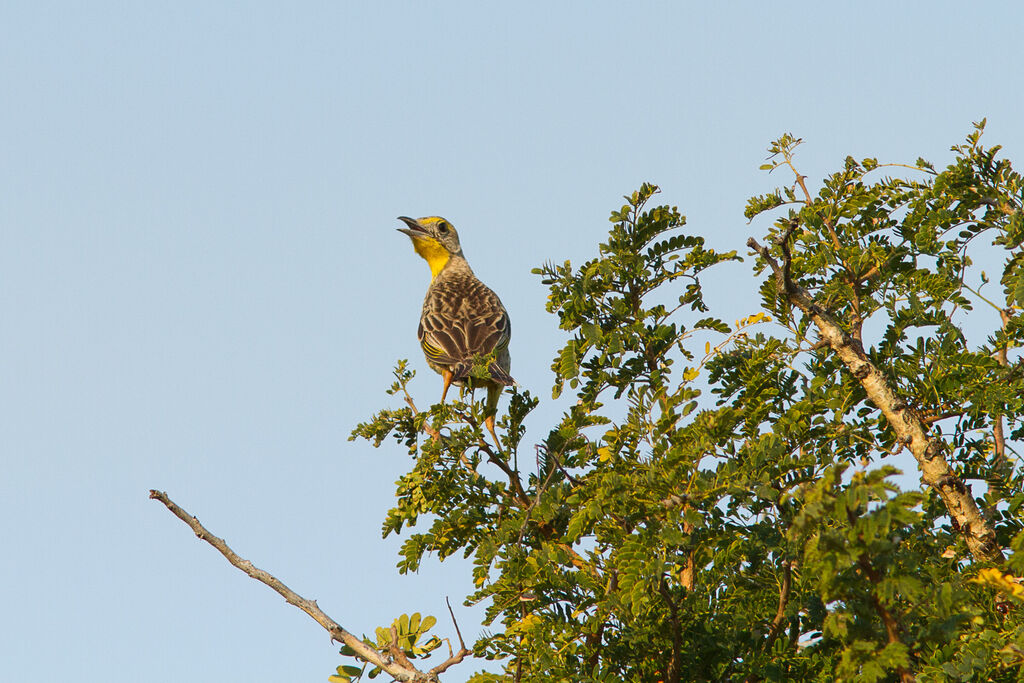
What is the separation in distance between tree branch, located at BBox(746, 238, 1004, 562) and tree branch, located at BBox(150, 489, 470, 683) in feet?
8.55

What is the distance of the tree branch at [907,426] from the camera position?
5699 mm

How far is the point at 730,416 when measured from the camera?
217 inches

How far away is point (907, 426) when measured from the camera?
5.91m

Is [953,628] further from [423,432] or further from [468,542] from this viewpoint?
[423,432]

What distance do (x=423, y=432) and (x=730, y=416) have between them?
206 centimetres

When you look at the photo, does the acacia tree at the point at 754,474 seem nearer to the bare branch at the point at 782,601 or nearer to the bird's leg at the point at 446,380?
the bare branch at the point at 782,601

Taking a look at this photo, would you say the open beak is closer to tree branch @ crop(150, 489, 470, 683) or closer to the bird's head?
the bird's head

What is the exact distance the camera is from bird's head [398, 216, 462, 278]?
13.6m

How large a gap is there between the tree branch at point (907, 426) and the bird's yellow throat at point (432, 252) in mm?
8138

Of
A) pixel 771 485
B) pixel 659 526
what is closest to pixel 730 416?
pixel 771 485

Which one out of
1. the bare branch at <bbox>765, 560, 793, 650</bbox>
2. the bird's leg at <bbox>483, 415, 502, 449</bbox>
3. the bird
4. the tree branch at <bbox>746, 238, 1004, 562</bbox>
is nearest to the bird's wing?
the bird

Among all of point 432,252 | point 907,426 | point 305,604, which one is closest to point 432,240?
point 432,252

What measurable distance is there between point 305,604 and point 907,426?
3.21 metres

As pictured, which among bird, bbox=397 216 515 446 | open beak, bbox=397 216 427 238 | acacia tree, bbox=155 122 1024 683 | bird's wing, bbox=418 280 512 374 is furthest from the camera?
open beak, bbox=397 216 427 238
